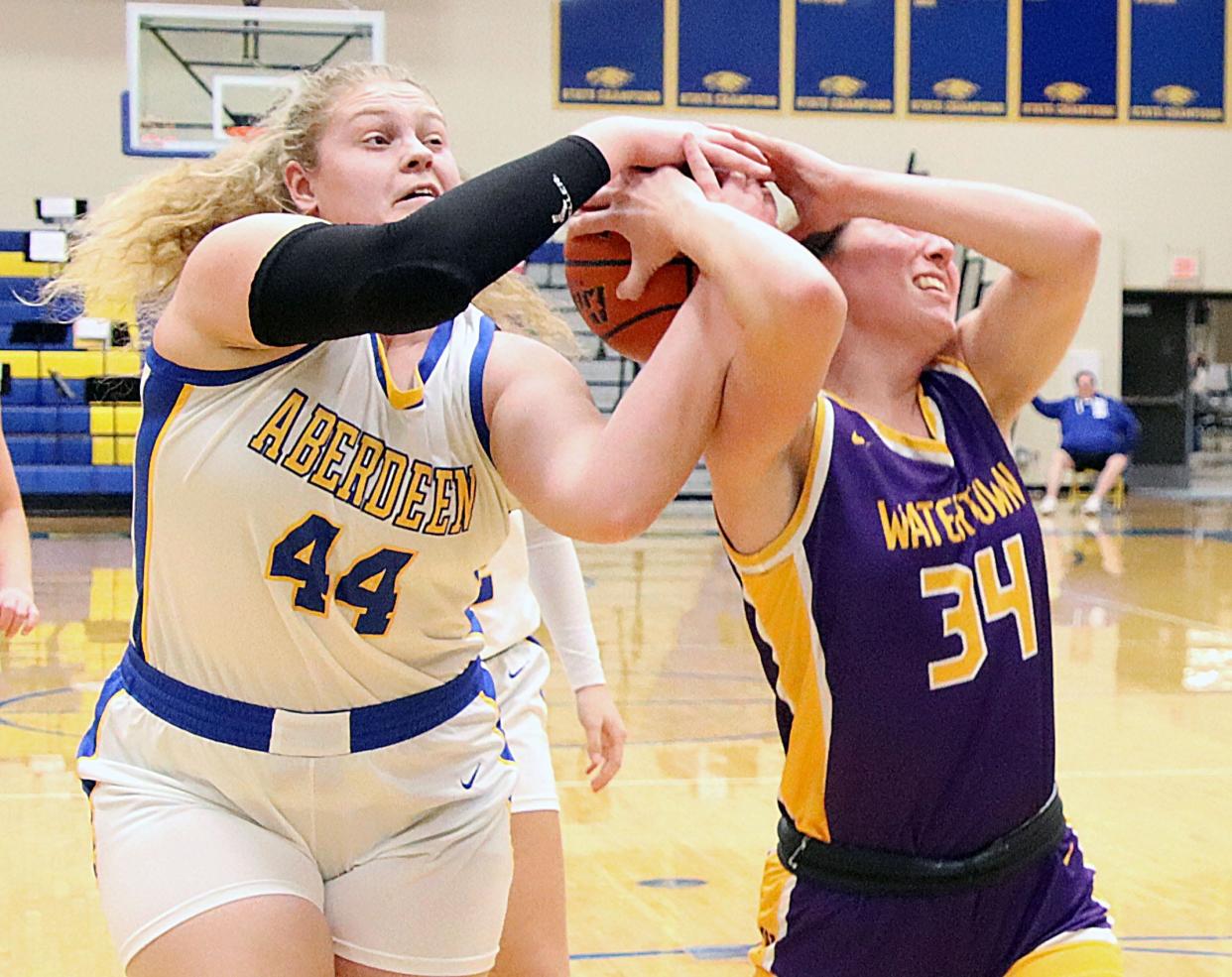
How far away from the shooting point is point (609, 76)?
1738cm

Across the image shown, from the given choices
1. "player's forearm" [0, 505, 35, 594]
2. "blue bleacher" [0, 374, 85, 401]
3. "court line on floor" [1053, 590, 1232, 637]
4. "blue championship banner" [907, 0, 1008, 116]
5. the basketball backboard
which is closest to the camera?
"player's forearm" [0, 505, 35, 594]

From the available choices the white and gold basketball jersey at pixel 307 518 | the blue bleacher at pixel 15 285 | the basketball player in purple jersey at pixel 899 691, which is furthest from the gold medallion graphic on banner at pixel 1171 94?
the white and gold basketball jersey at pixel 307 518

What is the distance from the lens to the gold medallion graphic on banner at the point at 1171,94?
727 inches

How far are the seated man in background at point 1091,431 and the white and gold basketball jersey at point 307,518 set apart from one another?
15.7 meters

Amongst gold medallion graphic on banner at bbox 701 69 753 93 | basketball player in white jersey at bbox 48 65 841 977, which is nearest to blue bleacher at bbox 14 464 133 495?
gold medallion graphic on banner at bbox 701 69 753 93

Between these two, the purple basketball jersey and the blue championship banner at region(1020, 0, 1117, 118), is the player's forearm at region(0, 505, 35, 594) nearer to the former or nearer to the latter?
the purple basketball jersey

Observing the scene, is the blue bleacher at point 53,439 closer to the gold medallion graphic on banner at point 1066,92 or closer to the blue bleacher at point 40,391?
the blue bleacher at point 40,391

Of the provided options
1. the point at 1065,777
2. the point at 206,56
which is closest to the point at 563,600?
the point at 1065,777

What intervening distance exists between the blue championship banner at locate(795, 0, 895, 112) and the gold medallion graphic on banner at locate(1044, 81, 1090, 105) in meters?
1.81

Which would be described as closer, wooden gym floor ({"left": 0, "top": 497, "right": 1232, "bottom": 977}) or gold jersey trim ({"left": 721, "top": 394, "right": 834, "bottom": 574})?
gold jersey trim ({"left": 721, "top": 394, "right": 834, "bottom": 574})

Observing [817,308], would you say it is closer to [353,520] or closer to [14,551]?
[353,520]

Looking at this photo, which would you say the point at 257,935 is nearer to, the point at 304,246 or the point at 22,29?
the point at 304,246

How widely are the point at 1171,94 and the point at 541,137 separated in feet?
22.7

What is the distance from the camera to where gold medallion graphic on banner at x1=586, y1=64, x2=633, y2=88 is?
17281 millimetres
